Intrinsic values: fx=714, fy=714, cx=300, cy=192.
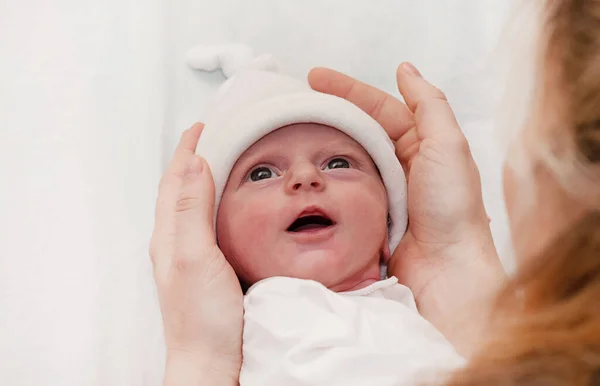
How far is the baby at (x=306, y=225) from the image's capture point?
0.85 metres

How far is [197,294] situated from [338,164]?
0.28 meters

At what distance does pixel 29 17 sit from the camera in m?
1.29

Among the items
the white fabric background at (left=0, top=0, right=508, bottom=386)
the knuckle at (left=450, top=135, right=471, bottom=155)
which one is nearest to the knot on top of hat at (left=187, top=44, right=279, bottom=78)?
the white fabric background at (left=0, top=0, right=508, bottom=386)

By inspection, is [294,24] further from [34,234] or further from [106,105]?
[34,234]

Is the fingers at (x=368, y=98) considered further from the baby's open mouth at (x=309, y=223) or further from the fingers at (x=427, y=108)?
the baby's open mouth at (x=309, y=223)

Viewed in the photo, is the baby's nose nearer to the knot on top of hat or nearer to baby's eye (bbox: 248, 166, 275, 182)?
baby's eye (bbox: 248, 166, 275, 182)

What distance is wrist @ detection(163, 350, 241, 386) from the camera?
0.92 m

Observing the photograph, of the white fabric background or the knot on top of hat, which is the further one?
the knot on top of hat

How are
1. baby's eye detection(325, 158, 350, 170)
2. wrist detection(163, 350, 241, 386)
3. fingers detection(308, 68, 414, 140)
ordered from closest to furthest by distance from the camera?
wrist detection(163, 350, 241, 386)
baby's eye detection(325, 158, 350, 170)
fingers detection(308, 68, 414, 140)

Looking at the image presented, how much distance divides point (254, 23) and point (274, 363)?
2.17 feet

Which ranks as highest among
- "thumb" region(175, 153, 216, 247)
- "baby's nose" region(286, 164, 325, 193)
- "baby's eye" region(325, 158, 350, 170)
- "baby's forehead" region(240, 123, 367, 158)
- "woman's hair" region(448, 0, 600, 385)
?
"baby's forehead" region(240, 123, 367, 158)

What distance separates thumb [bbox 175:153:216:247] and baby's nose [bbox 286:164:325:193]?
0.11 metres

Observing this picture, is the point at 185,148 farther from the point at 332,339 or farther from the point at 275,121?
the point at 332,339

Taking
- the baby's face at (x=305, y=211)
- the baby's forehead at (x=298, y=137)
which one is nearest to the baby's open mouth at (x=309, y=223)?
the baby's face at (x=305, y=211)
